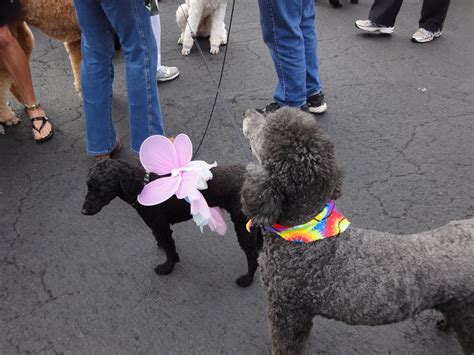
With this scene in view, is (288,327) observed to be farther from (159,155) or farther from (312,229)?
(159,155)

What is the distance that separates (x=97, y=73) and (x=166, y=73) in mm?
1457

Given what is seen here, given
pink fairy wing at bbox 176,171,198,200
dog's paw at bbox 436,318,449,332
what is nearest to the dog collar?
pink fairy wing at bbox 176,171,198,200

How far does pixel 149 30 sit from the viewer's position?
257 centimetres

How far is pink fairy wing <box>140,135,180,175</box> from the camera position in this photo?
1.97 metres

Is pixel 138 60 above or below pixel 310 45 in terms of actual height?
above

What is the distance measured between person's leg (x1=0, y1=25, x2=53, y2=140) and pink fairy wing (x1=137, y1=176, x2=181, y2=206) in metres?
1.89

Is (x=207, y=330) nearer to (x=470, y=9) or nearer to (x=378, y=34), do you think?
(x=378, y=34)

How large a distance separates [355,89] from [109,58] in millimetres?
2403

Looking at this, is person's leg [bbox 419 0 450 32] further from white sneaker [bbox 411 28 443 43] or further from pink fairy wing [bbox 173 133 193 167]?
pink fairy wing [bbox 173 133 193 167]

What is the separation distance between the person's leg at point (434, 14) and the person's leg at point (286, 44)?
2.59m

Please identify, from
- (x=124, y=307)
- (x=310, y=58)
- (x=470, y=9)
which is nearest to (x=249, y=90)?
(x=310, y=58)

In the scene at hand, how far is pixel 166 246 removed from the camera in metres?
2.32

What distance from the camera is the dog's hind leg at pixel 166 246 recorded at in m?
2.27

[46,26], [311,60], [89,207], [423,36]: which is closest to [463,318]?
[89,207]
